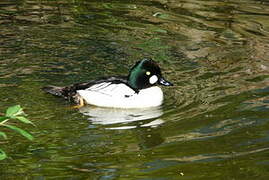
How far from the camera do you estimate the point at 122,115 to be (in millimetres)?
9109

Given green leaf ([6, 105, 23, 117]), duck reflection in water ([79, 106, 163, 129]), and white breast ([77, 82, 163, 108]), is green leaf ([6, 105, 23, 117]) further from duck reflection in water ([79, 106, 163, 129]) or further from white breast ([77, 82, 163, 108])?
white breast ([77, 82, 163, 108])

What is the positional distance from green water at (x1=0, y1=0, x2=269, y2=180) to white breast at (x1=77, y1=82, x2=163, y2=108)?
7.9 inches

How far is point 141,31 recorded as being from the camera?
12859 millimetres

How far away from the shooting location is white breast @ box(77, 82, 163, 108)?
946cm

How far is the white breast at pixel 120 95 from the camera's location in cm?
946

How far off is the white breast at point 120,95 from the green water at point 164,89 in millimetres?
199

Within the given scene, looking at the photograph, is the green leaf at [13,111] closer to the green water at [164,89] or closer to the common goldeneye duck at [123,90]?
the green water at [164,89]

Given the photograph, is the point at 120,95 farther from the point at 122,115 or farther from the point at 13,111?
the point at 13,111

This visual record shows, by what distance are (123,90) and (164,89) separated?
91cm

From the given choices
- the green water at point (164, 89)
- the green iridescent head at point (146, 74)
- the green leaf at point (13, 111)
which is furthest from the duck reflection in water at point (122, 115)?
the green leaf at point (13, 111)

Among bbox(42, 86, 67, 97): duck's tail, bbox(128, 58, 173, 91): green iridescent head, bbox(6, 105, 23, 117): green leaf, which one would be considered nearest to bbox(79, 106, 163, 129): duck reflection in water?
bbox(42, 86, 67, 97): duck's tail

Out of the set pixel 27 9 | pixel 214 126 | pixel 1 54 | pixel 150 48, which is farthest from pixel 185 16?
pixel 214 126

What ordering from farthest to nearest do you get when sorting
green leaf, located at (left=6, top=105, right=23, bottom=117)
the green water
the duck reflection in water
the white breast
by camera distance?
the white breast → the duck reflection in water → the green water → green leaf, located at (left=6, top=105, right=23, bottom=117)

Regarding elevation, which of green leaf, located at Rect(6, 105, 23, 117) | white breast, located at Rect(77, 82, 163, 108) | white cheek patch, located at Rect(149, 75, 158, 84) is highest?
green leaf, located at Rect(6, 105, 23, 117)
